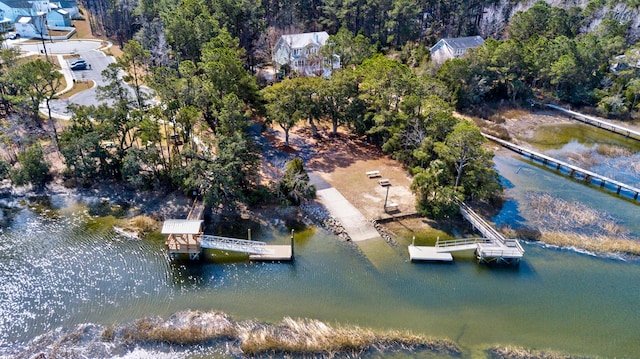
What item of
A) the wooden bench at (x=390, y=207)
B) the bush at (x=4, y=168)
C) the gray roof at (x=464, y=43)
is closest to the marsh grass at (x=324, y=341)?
the wooden bench at (x=390, y=207)

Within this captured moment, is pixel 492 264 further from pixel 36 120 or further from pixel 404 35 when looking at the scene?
pixel 404 35

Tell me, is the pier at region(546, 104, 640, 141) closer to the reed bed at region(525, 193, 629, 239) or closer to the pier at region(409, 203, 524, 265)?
the reed bed at region(525, 193, 629, 239)

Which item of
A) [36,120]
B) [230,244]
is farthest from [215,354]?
[36,120]

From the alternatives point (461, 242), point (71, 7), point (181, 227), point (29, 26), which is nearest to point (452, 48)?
point (461, 242)

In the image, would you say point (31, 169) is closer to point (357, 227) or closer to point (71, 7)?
point (357, 227)

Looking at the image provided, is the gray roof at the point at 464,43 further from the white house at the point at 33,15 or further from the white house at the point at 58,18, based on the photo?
the white house at the point at 58,18

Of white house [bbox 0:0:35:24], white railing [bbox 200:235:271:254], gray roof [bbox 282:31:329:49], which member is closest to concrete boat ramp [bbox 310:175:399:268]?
white railing [bbox 200:235:271:254]

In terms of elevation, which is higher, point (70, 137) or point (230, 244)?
point (70, 137)
